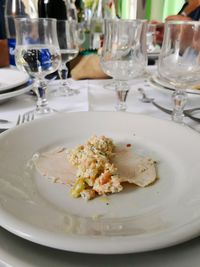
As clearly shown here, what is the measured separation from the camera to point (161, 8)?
3340mm

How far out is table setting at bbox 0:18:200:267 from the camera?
0.26 metres

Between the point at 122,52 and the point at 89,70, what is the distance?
314mm

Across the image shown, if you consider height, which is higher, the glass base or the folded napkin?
the folded napkin

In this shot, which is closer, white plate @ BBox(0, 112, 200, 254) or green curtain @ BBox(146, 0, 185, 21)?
white plate @ BBox(0, 112, 200, 254)

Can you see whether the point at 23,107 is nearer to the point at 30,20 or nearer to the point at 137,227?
the point at 30,20

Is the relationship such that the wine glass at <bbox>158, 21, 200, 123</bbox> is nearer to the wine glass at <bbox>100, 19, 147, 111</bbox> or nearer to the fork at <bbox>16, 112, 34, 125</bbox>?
the wine glass at <bbox>100, 19, 147, 111</bbox>

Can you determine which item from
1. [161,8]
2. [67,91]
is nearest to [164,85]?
[67,91]

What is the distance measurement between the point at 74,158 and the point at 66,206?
102mm

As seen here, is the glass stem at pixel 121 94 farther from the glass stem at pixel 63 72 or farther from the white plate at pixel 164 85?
the glass stem at pixel 63 72

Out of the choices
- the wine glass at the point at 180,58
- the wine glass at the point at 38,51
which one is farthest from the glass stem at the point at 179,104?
the wine glass at the point at 38,51

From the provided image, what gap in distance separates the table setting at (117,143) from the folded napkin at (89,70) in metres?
0.06

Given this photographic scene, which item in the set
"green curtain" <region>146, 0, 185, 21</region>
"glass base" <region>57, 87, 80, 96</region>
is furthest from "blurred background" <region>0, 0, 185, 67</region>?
"glass base" <region>57, 87, 80, 96</region>

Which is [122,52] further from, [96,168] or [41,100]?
[96,168]

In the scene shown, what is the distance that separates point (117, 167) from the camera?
416 millimetres
